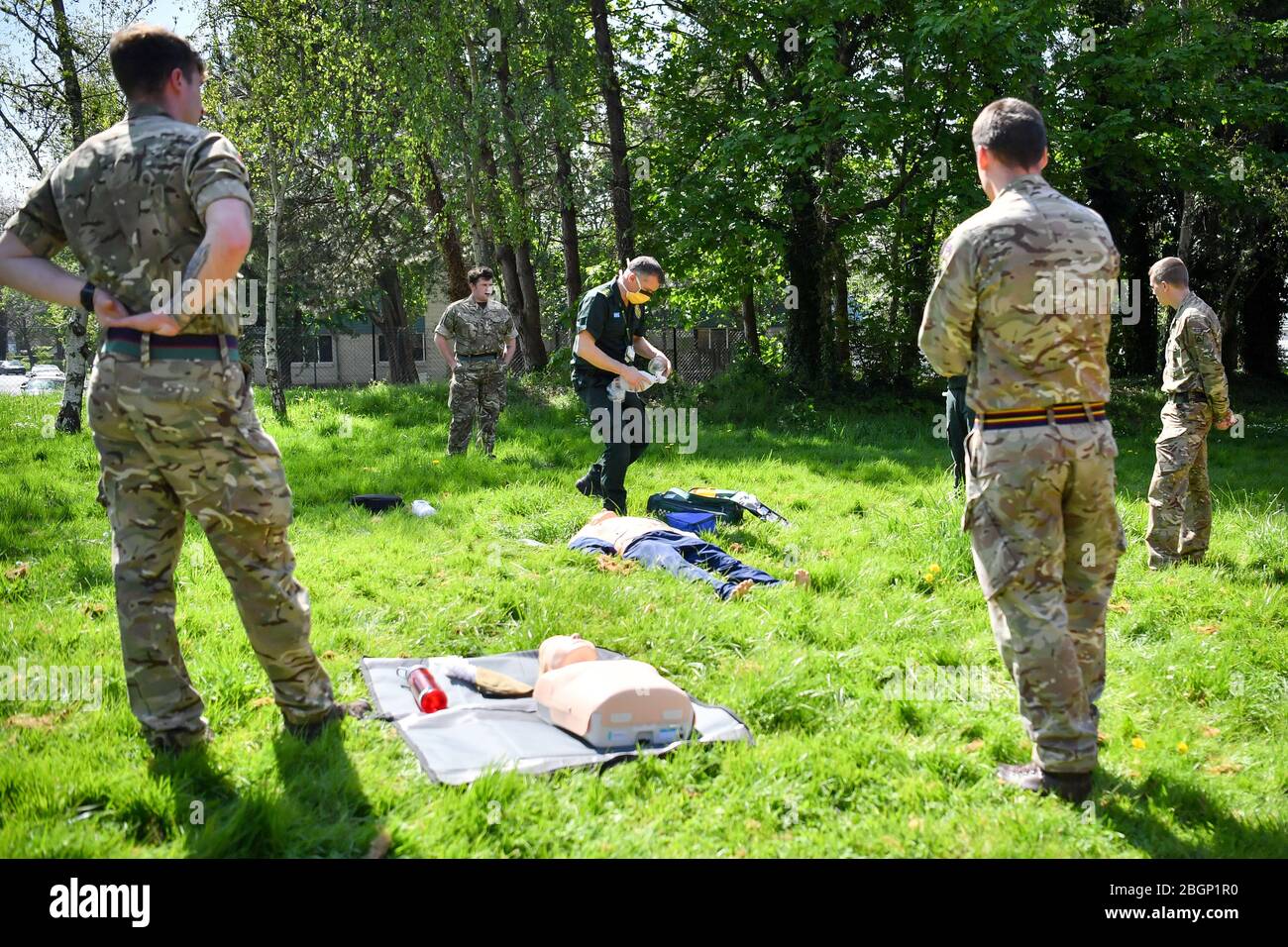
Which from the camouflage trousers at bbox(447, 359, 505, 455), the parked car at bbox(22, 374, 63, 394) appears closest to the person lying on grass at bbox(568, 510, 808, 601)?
the camouflage trousers at bbox(447, 359, 505, 455)

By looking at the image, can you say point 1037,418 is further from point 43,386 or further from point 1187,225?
point 43,386

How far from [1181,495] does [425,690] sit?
6.28 metres

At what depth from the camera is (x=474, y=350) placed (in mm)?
12086

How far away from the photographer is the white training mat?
161 inches

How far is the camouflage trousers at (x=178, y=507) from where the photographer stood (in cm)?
372

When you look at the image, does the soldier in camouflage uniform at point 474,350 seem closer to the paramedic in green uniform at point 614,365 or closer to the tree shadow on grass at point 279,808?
the paramedic in green uniform at point 614,365

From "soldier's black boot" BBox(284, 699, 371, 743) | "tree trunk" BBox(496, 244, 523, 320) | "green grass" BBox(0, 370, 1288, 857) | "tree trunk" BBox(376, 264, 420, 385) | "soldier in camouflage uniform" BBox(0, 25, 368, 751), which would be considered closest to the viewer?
"green grass" BBox(0, 370, 1288, 857)

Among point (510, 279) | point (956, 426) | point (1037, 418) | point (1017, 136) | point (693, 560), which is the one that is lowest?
point (693, 560)

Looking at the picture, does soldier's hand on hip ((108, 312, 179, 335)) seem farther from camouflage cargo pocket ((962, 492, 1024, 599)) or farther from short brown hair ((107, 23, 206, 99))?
camouflage cargo pocket ((962, 492, 1024, 599))

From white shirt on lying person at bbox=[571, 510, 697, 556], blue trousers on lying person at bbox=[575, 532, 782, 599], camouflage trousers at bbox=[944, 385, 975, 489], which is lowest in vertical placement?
blue trousers on lying person at bbox=[575, 532, 782, 599]

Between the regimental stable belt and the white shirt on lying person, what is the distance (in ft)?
12.4

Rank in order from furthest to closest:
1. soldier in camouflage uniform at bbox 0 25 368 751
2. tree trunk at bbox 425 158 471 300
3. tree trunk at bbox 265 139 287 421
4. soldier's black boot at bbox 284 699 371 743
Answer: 1. tree trunk at bbox 425 158 471 300
2. tree trunk at bbox 265 139 287 421
3. soldier's black boot at bbox 284 699 371 743
4. soldier in camouflage uniform at bbox 0 25 368 751

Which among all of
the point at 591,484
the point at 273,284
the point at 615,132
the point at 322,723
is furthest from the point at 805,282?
the point at 322,723
